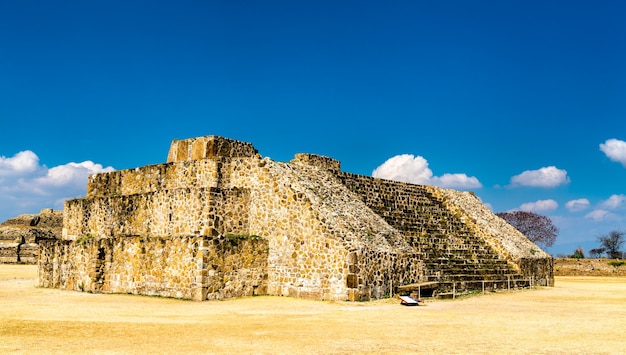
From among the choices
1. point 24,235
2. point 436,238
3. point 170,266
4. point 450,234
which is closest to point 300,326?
point 170,266

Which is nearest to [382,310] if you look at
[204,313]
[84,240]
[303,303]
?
[303,303]

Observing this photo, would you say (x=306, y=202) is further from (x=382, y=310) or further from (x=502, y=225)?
(x=502, y=225)

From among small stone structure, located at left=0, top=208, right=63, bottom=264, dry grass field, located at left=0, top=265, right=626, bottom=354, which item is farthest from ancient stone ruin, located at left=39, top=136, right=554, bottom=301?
small stone structure, located at left=0, top=208, right=63, bottom=264

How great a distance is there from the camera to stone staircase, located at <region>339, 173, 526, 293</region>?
20328 millimetres

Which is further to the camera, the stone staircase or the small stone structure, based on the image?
the small stone structure

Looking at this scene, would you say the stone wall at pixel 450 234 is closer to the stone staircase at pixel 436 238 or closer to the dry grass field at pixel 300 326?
the stone staircase at pixel 436 238

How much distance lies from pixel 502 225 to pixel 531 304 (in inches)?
466

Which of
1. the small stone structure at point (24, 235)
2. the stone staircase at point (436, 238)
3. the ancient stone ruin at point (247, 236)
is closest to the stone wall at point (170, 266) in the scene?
the ancient stone ruin at point (247, 236)

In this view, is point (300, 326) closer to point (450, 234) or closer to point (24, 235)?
point (450, 234)

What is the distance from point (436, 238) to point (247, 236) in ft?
26.0

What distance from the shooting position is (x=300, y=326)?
11617 millimetres

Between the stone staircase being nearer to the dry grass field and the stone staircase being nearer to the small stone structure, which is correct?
the dry grass field

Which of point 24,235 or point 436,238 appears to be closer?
point 436,238

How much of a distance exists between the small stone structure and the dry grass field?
81.1ft
